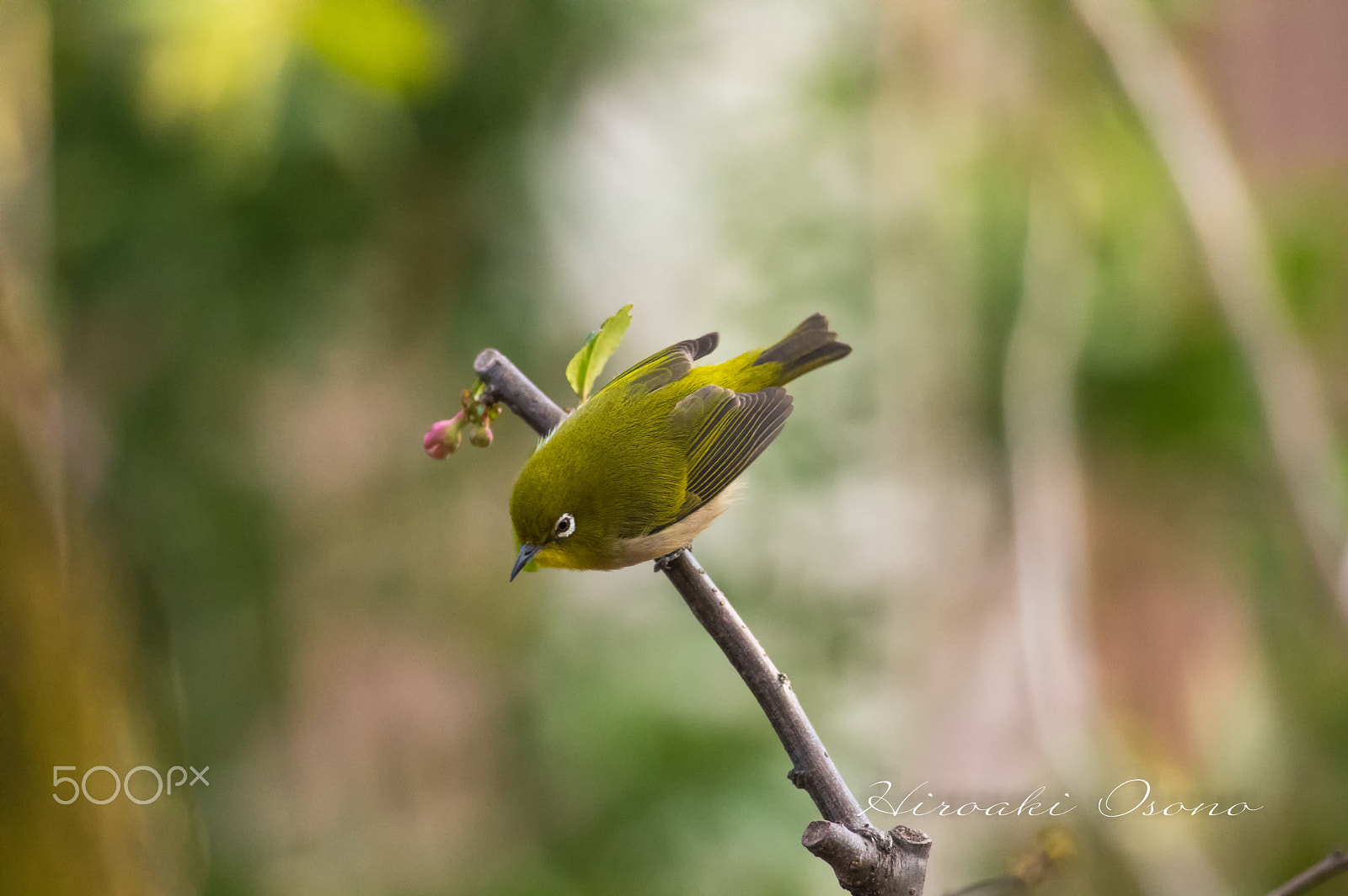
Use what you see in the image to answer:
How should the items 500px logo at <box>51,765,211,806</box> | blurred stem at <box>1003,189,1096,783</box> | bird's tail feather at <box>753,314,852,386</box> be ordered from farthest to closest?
blurred stem at <box>1003,189,1096,783</box> < 500px logo at <box>51,765,211,806</box> < bird's tail feather at <box>753,314,852,386</box>

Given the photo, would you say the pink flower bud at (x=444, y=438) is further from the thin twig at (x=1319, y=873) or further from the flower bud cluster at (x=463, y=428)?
the thin twig at (x=1319, y=873)

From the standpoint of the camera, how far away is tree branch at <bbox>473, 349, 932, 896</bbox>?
638mm

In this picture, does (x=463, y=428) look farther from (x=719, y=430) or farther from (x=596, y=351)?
(x=719, y=430)

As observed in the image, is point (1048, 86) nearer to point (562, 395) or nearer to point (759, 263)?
point (759, 263)

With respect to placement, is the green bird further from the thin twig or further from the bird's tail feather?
the thin twig

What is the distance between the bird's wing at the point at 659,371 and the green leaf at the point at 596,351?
0.35 m

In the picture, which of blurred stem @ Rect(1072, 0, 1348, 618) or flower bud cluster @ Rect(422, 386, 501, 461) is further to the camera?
blurred stem @ Rect(1072, 0, 1348, 618)

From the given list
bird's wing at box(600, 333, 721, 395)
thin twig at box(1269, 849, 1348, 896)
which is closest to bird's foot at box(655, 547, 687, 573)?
bird's wing at box(600, 333, 721, 395)

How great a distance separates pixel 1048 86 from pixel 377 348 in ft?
6.67

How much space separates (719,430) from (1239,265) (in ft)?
5.90

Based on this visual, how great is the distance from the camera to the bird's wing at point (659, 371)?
1202 millimetres

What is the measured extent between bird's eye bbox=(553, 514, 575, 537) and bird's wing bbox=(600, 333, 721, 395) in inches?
8.6

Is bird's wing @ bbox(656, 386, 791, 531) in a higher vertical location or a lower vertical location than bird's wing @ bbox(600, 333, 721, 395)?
lower

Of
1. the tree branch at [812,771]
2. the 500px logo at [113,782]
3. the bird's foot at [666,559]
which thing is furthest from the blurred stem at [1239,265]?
the 500px logo at [113,782]
